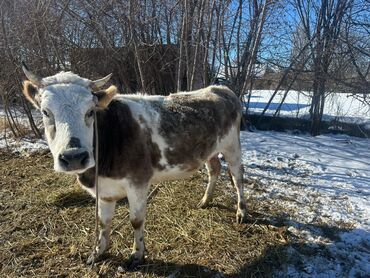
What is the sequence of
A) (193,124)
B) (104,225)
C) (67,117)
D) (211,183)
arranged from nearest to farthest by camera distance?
(67,117), (104,225), (193,124), (211,183)

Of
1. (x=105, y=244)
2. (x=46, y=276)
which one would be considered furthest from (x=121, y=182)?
(x=46, y=276)

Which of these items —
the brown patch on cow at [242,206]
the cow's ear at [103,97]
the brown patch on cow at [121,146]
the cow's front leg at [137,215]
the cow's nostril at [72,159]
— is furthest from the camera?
the brown patch on cow at [242,206]

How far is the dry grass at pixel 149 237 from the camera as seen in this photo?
371 centimetres

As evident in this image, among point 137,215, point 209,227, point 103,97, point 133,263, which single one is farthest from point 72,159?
point 209,227

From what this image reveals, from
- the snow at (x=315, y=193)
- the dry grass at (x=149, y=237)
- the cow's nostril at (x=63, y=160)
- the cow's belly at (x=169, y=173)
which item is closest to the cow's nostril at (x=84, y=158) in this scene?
the cow's nostril at (x=63, y=160)

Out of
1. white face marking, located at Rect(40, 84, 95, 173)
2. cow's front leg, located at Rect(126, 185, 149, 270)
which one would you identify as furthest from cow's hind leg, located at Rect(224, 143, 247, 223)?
white face marking, located at Rect(40, 84, 95, 173)

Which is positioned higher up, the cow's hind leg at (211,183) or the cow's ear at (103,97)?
the cow's ear at (103,97)

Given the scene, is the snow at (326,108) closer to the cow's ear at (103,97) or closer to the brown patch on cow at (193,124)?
the brown patch on cow at (193,124)

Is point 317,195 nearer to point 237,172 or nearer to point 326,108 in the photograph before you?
point 237,172

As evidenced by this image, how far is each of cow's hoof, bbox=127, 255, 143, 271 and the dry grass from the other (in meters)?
0.06

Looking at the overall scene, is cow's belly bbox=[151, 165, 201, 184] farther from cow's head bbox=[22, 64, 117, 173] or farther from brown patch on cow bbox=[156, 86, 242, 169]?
cow's head bbox=[22, 64, 117, 173]

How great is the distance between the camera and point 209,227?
14.7 feet

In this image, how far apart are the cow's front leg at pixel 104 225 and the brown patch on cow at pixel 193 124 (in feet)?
2.75

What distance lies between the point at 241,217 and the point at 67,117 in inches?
108
